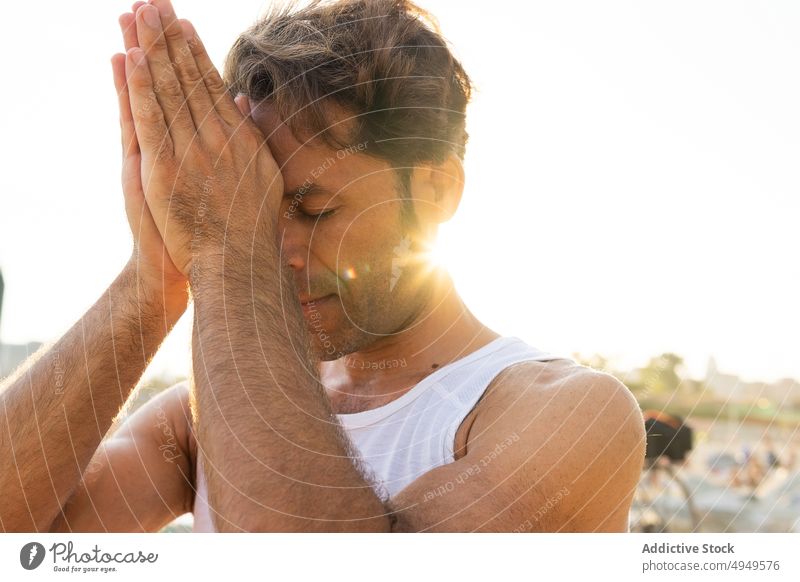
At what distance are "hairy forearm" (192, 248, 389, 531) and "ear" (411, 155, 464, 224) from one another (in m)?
0.45

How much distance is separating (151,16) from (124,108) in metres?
0.13

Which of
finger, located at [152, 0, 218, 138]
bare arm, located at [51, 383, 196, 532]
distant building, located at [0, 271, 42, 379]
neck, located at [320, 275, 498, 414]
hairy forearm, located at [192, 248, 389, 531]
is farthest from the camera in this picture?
distant building, located at [0, 271, 42, 379]

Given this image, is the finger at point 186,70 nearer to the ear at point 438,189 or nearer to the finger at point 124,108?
the finger at point 124,108

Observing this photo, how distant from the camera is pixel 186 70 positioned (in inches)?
40.0

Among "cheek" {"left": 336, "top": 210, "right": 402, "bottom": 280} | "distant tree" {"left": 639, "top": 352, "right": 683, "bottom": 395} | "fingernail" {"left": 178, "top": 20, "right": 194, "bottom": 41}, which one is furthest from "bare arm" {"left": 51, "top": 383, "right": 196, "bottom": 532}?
"distant tree" {"left": 639, "top": 352, "right": 683, "bottom": 395}

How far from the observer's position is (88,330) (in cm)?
107

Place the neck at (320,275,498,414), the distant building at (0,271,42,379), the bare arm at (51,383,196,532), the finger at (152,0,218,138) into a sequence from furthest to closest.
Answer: the distant building at (0,271,42,379), the neck at (320,275,498,414), the bare arm at (51,383,196,532), the finger at (152,0,218,138)

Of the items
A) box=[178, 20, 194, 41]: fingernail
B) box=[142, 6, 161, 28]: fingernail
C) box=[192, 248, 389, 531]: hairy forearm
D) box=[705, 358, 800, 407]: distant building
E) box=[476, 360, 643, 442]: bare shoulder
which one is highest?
box=[142, 6, 161, 28]: fingernail

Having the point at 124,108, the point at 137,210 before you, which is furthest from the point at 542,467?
the point at 124,108

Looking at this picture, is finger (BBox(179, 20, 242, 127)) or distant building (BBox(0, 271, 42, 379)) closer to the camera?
finger (BBox(179, 20, 242, 127))

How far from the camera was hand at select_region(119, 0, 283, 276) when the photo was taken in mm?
939

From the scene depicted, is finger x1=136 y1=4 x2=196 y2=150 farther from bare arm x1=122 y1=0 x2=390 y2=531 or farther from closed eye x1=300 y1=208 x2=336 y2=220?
closed eye x1=300 y1=208 x2=336 y2=220

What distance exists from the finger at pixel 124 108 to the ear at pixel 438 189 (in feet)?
1.44
